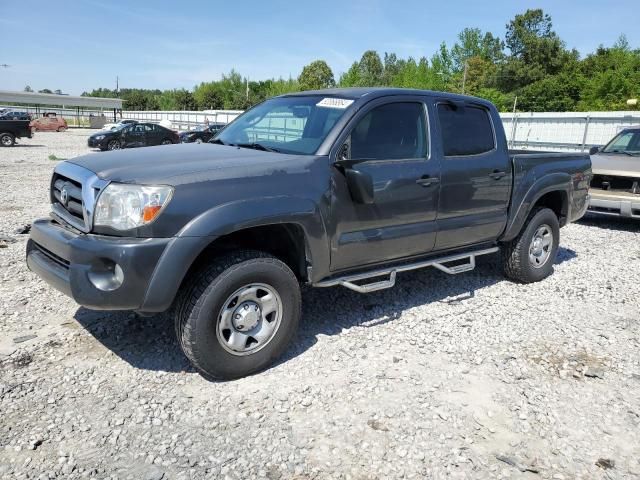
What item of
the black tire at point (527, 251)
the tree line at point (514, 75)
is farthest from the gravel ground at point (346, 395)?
the tree line at point (514, 75)

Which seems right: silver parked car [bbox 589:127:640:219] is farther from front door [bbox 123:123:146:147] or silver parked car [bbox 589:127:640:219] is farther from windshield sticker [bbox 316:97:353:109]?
front door [bbox 123:123:146:147]

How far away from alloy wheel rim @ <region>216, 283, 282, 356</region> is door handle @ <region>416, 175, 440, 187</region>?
61.5 inches

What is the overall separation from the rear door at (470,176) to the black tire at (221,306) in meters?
1.74

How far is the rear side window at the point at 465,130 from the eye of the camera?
466 cm

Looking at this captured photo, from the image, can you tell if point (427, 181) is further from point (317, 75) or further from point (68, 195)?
point (317, 75)

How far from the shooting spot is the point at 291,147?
13.1ft

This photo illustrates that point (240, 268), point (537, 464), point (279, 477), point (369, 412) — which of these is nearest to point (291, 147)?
point (240, 268)

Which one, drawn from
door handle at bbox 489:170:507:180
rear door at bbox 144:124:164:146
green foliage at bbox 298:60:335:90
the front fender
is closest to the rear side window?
door handle at bbox 489:170:507:180

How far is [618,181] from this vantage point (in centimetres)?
895

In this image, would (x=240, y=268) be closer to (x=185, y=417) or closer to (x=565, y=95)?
(x=185, y=417)

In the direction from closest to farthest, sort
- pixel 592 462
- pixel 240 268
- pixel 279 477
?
pixel 279 477, pixel 592 462, pixel 240 268

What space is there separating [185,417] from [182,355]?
2.62ft

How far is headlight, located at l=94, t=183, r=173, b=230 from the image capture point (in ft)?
10.1

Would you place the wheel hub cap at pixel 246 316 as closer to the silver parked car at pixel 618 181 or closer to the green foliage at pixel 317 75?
the silver parked car at pixel 618 181
